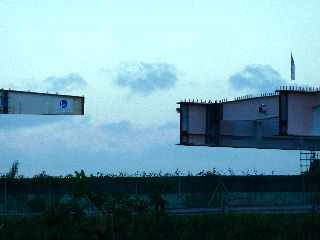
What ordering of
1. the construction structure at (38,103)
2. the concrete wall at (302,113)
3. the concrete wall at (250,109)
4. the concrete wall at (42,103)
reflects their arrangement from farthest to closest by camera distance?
1. the concrete wall at (250,109)
2. the concrete wall at (42,103)
3. the construction structure at (38,103)
4. the concrete wall at (302,113)

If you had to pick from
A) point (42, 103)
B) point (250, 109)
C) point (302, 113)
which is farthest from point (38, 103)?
point (302, 113)

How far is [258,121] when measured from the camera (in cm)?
3581

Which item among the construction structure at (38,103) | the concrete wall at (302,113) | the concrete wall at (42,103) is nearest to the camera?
the concrete wall at (302,113)

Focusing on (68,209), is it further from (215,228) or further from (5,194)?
(5,194)

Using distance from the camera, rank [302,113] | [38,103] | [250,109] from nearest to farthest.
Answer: [302,113], [38,103], [250,109]

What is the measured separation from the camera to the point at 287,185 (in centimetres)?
4031

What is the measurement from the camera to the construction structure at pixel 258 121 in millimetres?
31484

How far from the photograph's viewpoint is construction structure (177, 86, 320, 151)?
31484 mm

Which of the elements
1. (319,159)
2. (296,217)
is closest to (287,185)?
(319,159)

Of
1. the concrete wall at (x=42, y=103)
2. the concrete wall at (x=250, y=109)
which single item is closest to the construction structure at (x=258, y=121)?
the concrete wall at (x=250, y=109)

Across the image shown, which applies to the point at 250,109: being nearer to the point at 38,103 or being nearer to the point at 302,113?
the point at 302,113

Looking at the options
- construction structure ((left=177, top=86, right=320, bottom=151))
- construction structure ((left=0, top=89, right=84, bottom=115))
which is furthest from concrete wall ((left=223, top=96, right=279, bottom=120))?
construction structure ((left=0, top=89, right=84, bottom=115))

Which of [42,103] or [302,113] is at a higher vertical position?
[42,103]

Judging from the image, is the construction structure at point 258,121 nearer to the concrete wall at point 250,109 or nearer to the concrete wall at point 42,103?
the concrete wall at point 250,109
